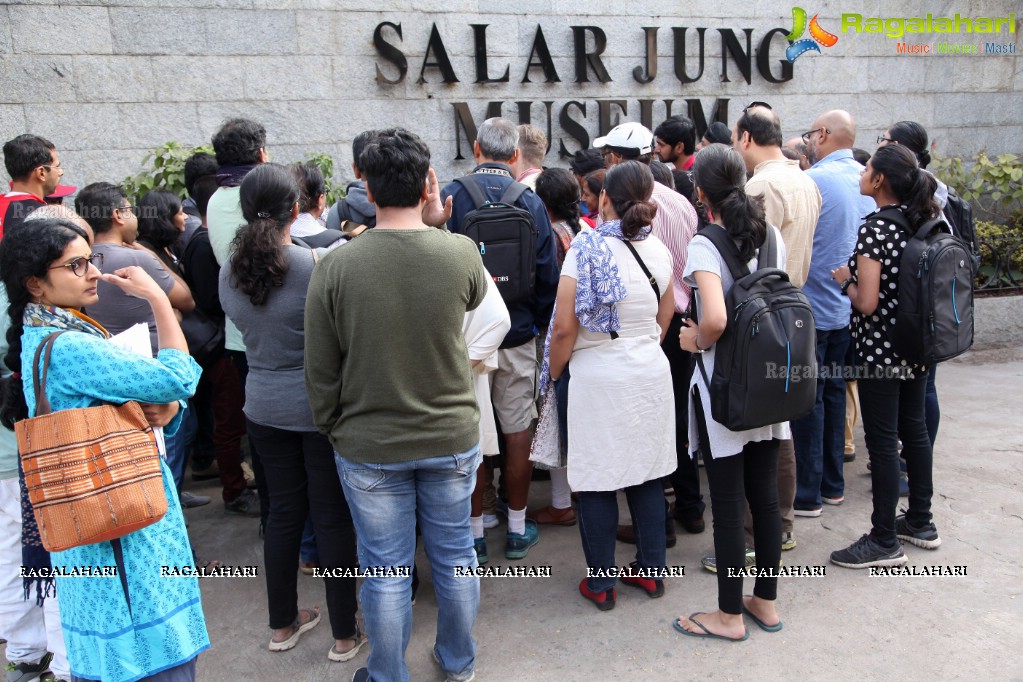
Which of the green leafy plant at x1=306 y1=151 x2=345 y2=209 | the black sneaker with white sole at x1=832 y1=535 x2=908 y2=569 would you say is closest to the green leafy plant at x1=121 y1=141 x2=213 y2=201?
the green leafy plant at x1=306 y1=151 x2=345 y2=209

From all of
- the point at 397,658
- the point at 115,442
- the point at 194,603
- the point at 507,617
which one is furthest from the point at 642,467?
the point at 115,442

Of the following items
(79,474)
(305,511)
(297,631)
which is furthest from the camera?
(297,631)

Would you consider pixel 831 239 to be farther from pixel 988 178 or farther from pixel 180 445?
pixel 988 178

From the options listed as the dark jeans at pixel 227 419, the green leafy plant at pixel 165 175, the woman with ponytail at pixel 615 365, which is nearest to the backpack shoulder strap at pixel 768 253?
the woman with ponytail at pixel 615 365

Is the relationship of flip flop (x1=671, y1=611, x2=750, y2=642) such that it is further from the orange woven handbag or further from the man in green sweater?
the orange woven handbag

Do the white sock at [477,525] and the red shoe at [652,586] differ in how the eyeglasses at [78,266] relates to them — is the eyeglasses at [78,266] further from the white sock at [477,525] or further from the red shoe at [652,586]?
the red shoe at [652,586]

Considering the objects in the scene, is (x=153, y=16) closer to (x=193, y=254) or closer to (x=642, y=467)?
→ (x=193, y=254)

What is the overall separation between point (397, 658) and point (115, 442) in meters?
1.21

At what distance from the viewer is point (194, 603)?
8.25ft

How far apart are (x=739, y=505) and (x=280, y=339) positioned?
1858 millimetres

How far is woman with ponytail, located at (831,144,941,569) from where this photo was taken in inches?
140

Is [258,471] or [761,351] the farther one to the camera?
[258,471]

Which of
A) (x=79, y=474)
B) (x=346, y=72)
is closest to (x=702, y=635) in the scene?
(x=79, y=474)

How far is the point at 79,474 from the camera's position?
2207mm
